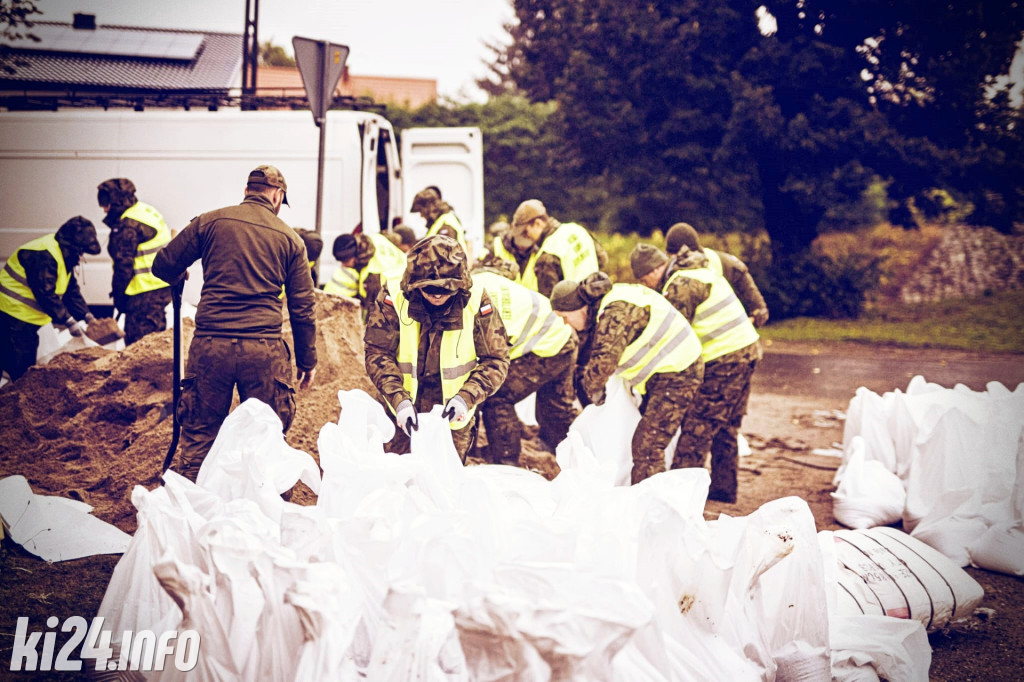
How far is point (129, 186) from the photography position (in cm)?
568

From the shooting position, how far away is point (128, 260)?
5.75 m

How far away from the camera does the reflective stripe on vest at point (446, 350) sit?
3545 mm

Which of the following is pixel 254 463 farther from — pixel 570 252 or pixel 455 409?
pixel 570 252

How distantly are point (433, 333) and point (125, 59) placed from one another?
508 cm

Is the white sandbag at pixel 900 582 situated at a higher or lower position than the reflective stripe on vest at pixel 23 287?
lower

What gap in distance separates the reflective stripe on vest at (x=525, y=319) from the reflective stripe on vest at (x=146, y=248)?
2533 millimetres

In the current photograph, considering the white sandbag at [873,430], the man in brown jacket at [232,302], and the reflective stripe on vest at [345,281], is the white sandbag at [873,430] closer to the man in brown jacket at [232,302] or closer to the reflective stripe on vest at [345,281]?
the man in brown jacket at [232,302]

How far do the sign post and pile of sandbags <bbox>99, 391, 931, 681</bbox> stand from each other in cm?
223

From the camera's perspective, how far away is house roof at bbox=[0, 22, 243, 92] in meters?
5.72

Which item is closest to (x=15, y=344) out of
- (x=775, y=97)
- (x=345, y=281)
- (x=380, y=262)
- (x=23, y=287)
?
(x=23, y=287)

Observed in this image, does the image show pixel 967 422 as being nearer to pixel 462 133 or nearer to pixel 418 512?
pixel 418 512

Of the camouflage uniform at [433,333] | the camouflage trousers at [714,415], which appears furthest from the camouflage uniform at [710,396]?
the camouflage uniform at [433,333]

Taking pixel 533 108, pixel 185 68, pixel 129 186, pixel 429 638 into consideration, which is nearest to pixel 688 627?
pixel 429 638

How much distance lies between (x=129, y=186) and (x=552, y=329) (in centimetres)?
307
